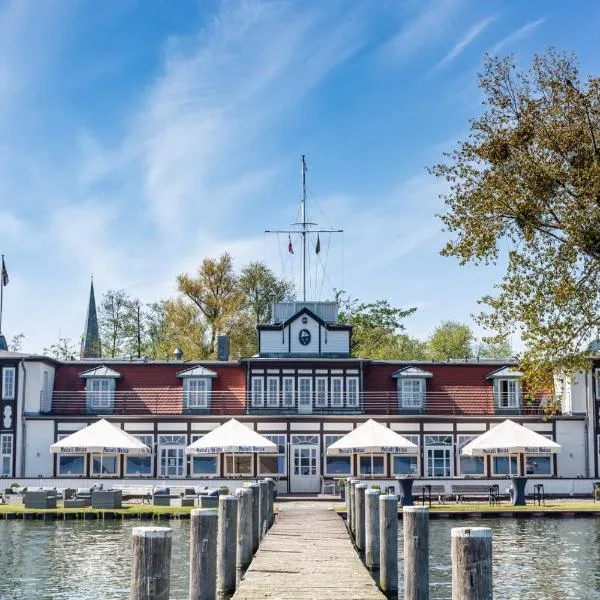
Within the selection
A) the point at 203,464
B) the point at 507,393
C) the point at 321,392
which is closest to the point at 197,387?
the point at 203,464

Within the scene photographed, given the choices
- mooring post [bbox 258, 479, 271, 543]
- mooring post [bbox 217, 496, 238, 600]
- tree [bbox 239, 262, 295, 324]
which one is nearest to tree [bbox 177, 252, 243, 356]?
tree [bbox 239, 262, 295, 324]

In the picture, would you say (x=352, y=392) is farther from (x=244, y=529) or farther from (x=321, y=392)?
(x=244, y=529)

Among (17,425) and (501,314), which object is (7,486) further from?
(501,314)

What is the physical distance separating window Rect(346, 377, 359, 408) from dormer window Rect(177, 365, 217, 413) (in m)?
6.03

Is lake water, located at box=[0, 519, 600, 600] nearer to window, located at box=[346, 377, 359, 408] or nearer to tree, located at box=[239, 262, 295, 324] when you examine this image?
window, located at box=[346, 377, 359, 408]

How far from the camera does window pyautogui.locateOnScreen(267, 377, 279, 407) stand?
47.6 meters

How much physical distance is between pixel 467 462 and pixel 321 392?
23.3 ft

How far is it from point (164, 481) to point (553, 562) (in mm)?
21403

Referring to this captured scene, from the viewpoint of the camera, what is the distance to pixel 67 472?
46.1 meters

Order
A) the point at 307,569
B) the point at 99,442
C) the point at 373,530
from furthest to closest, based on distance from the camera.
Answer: the point at 99,442 → the point at 373,530 → the point at 307,569

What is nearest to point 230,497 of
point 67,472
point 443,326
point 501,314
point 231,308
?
point 501,314

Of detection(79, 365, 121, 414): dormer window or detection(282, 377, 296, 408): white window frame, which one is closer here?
detection(282, 377, 296, 408): white window frame

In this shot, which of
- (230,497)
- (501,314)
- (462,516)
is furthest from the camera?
(462,516)

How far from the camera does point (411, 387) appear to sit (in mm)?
48281
